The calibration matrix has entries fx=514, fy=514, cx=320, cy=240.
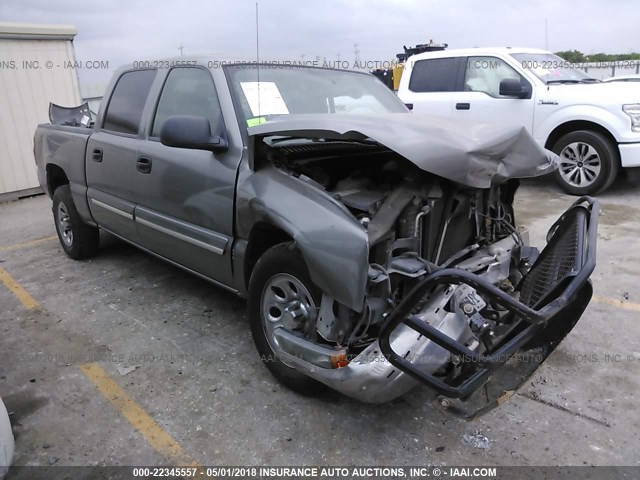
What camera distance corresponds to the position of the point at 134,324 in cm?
383

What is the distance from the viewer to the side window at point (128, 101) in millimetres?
4012

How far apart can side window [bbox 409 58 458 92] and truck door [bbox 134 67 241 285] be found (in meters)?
5.22

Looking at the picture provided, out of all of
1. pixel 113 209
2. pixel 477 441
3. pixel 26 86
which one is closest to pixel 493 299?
pixel 477 441

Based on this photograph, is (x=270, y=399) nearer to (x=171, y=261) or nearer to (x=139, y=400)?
(x=139, y=400)

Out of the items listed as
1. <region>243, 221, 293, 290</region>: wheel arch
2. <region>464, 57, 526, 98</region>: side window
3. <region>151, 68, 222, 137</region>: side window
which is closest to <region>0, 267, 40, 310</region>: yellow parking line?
<region>151, 68, 222, 137</region>: side window

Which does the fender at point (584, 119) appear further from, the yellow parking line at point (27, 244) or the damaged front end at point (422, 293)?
the yellow parking line at point (27, 244)

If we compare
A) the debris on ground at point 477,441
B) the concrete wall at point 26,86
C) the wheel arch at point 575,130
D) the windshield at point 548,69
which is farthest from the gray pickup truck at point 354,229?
the concrete wall at point 26,86

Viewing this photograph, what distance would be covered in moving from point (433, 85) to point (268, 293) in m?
6.17

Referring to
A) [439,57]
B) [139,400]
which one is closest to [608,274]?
[139,400]

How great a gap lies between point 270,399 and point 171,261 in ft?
4.67

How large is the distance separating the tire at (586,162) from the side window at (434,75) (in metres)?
1.88

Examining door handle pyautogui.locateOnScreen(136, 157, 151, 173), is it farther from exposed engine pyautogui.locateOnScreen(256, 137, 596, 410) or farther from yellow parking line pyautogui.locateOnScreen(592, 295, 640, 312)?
yellow parking line pyautogui.locateOnScreen(592, 295, 640, 312)

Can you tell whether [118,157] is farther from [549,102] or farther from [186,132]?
[549,102]

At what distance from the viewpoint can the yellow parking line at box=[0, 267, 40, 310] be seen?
14.0ft
